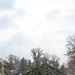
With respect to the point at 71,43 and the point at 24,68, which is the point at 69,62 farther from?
the point at 24,68

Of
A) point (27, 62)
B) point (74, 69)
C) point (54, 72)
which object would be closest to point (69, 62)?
point (74, 69)

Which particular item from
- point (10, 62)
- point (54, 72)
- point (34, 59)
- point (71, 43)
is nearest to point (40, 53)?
point (34, 59)

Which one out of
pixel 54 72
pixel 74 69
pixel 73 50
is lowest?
pixel 54 72

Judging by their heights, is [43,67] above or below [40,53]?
below

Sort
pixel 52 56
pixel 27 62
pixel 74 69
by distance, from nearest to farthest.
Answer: pixel 74 69 → pixel 27 62 → pixel 52 56

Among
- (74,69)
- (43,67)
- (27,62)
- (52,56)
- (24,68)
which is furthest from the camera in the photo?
(52,56)

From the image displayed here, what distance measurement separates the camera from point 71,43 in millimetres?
75812

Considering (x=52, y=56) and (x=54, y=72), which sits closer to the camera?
(x=54, y=72)

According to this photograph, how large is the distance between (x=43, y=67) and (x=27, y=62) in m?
73.6

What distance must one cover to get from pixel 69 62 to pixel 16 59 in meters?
28.1

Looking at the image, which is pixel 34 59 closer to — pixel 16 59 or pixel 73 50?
pixel 16 59

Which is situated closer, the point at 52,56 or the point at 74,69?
the point at 74,69

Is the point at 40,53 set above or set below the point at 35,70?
above

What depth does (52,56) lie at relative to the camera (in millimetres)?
102062
